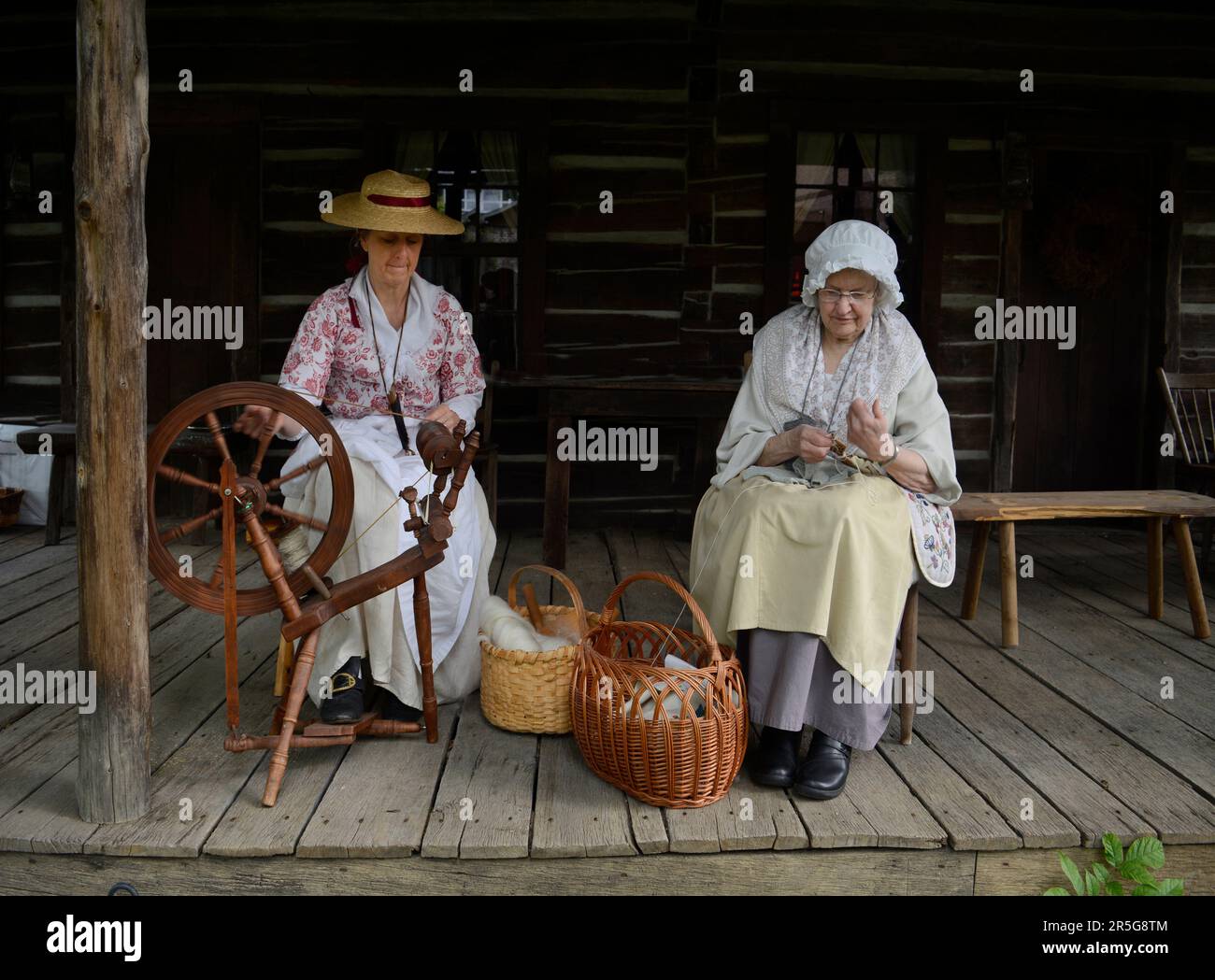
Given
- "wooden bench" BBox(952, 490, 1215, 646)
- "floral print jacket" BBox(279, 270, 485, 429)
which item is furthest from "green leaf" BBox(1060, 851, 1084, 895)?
"floral print jacket" BBox(279, 270, 485, 429)

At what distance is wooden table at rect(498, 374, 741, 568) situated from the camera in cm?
518

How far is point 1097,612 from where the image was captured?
182 inches

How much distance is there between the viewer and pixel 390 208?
3381 mm

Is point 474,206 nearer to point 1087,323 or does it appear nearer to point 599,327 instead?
point 599,327

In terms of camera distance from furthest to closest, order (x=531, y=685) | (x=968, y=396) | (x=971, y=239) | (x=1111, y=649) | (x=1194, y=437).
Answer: (x=968, y=396) → (x=971, y=239) → (x=1194, y=437) → (x=1111, y=649) → (x=531, y=685)

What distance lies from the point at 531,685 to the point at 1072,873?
143 cm

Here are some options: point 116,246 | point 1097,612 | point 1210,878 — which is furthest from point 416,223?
point 1097,612

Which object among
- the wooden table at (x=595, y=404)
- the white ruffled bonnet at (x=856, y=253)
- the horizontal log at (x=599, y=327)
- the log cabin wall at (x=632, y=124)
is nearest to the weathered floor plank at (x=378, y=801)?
the white ruffled bonnet at (x=856, y=253)

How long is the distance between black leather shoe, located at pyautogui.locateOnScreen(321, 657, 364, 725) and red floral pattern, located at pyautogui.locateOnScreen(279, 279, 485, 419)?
810 millimetres

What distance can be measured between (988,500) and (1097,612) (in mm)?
1029

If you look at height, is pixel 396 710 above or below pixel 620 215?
below

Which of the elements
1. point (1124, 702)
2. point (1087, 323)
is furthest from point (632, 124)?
point (1124, 702)

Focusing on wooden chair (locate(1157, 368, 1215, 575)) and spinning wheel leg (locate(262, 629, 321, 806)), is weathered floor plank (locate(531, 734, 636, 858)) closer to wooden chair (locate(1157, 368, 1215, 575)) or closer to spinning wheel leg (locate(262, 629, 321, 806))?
spinning wheel leg (locate(262, 629, 321, 806))
